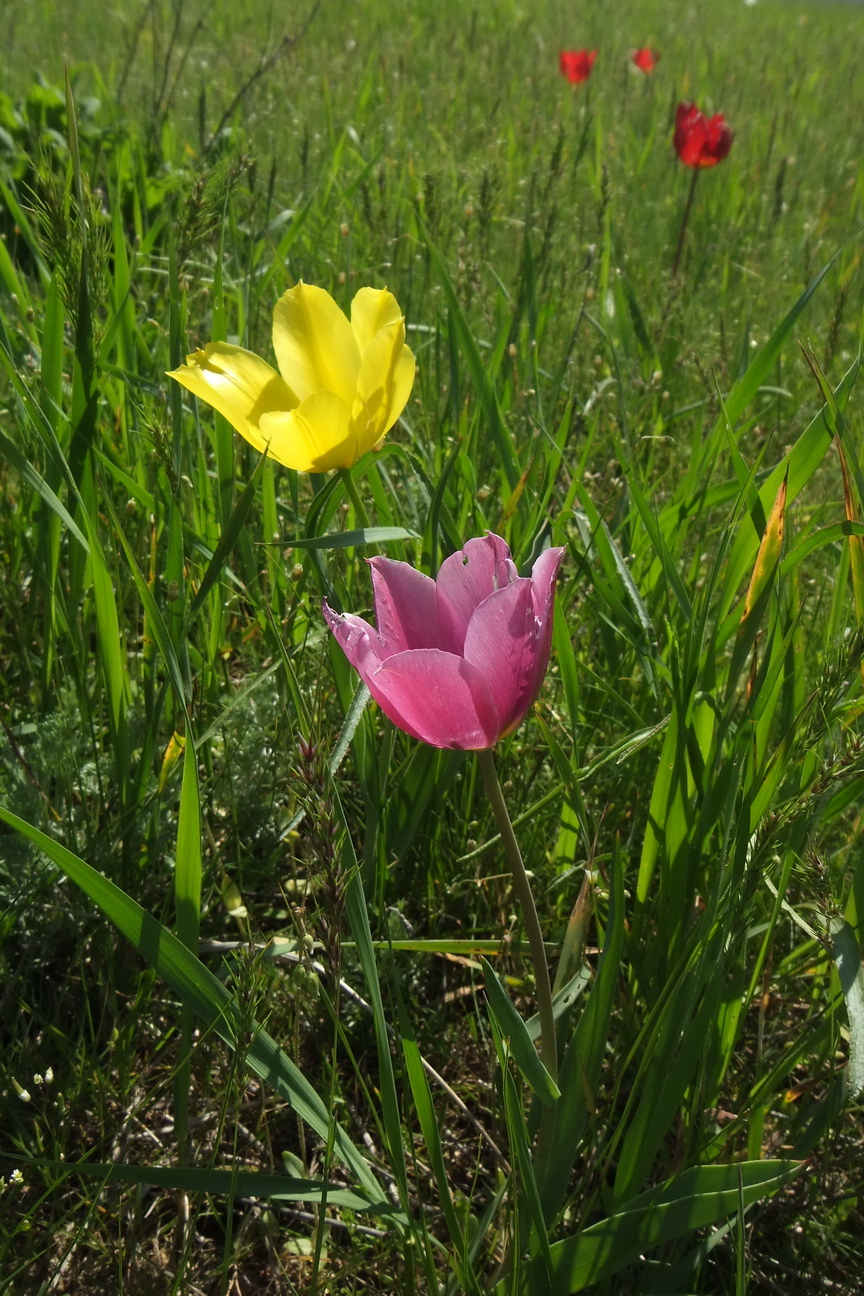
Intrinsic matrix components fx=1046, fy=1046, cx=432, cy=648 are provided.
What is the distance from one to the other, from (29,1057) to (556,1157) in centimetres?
48

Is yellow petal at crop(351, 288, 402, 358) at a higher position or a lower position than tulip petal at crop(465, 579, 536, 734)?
higher

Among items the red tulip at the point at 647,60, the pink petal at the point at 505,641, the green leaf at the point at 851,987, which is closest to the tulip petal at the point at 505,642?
the pink petal at the point at 505,641

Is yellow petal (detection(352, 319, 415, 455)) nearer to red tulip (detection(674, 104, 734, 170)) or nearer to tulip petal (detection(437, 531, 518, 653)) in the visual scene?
tulip petal (detection(437, 531, 518, 653))

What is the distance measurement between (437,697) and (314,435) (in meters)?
0.35

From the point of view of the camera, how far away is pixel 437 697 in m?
0.67

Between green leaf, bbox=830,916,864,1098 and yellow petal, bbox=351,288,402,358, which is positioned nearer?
green leaf, bbox=830,916,864,1098

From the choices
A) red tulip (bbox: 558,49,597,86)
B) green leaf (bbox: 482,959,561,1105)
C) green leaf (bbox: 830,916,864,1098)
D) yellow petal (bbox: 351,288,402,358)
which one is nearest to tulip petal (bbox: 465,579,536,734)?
green leaf (bbox: 482,959,561,1105)

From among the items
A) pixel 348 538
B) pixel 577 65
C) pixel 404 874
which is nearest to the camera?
pixel 348 538

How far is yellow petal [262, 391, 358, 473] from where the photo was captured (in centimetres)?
90

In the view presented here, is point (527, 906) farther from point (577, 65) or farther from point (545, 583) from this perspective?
point (577, 65)

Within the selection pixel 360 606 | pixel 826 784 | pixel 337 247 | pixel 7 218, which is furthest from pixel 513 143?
pixel 826 784

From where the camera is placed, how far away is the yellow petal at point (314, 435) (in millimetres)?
898

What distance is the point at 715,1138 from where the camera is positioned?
81cm

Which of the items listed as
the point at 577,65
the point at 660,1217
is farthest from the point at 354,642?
the point at 577,65
